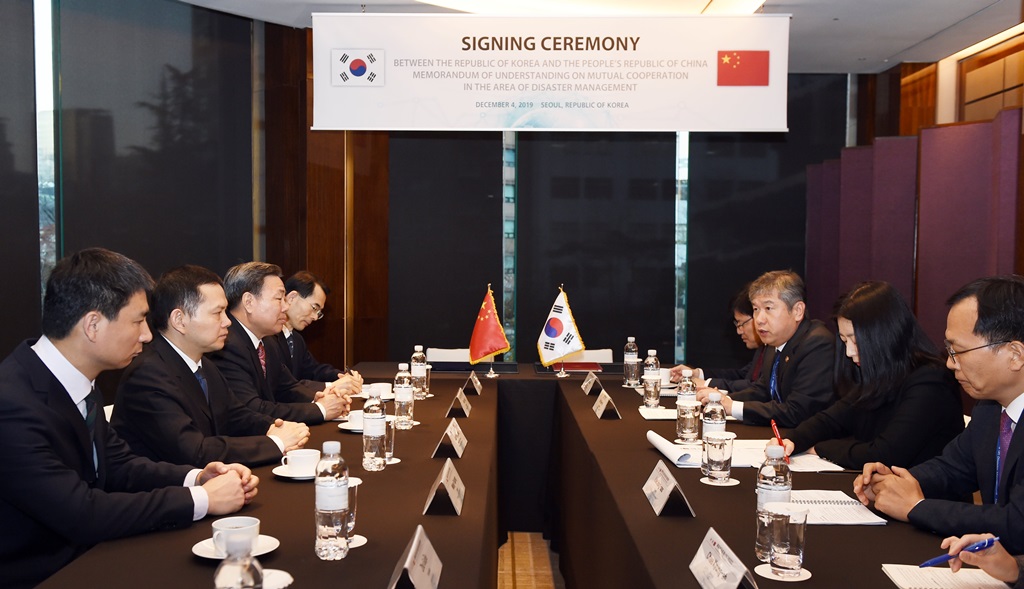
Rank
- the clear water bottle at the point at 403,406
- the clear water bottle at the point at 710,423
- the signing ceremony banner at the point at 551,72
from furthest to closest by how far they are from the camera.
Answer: the signing ceremony banner at the point at 551,72
the clear water bottle at the point at 403,406
the clear water bottle at the point at 710,423

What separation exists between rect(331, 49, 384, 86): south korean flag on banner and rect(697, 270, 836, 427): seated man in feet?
8.81

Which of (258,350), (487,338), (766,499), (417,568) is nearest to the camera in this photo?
(417,568)

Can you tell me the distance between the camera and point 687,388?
369cm

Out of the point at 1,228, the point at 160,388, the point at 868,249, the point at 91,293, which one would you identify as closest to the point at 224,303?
the point at 160,388

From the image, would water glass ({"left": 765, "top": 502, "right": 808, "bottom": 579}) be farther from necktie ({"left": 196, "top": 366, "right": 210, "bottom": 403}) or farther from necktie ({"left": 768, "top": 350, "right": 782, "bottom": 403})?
necktie ({"left": 768, "top": 350, "right": 782, "bottom": 403})

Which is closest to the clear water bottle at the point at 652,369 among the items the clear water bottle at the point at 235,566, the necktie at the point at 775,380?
the necktie at the point at 775,380

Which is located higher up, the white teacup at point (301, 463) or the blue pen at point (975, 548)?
the blue pen at point (975, 548)

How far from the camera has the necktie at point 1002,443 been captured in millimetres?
2178

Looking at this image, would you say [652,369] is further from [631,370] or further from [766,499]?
[766,499]

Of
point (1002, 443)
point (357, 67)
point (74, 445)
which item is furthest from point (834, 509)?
point (357, 67)

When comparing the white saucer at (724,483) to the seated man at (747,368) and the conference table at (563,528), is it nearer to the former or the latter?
the conference table at (563,528)

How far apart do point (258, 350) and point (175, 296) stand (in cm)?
117

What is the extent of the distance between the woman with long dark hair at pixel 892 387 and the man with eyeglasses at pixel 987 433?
0.40m

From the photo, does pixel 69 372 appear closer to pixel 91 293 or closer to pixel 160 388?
pixel 91 293
